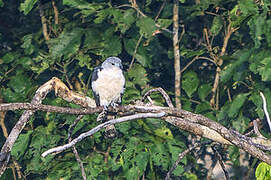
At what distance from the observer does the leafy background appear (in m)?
4.45

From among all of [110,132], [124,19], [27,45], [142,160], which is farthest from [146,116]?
[27,45]

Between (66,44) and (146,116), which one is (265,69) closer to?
(146,116)

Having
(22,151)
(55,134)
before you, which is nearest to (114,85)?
(55,134)

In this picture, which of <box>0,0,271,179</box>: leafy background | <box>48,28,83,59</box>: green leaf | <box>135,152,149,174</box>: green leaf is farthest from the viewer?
<box>48,28,83,59</box>: green leaf

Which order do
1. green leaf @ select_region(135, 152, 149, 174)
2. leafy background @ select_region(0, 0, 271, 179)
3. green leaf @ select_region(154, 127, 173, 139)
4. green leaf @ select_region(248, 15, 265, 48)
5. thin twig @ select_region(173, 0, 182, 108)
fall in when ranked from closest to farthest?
1. green leaf @ select_region(135, 152, 149, 174)
2. green leaf @ select_region(248, 15, 265, 48)
3. leafy background @ select_region(0, 0, 271, 179)
4. green leaf @ select_region(154, 127, 173, 139)
5. thin twig @ select_region(173, 0, 182, 108)

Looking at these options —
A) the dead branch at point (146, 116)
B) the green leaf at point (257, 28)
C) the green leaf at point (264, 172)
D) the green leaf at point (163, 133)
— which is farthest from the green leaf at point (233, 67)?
the green leaf at point (264, 172)

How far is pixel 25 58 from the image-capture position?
5.04 metres

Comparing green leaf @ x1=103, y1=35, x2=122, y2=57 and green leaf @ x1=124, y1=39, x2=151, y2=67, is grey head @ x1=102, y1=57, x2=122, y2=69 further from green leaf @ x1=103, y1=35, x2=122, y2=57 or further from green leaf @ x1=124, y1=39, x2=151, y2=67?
green leaf @ x1=124, y1=39, x2=151, y2=67

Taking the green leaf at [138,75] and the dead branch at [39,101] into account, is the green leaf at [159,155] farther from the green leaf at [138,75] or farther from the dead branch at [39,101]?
the dead branch at [39,101]

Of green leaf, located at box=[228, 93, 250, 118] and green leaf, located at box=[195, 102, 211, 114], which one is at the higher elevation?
green leaf, located at box=[228, 93, 250, 118]

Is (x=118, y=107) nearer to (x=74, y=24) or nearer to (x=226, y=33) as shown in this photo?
(x=74, y=24)

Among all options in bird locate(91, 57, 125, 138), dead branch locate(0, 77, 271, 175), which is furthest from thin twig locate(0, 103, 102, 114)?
bird locate(91, 57, 125, 138)

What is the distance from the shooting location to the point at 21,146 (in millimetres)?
4547

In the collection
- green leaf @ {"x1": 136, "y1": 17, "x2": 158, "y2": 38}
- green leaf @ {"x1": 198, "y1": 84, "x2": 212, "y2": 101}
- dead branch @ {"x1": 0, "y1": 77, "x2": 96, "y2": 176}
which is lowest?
green leaf @ {"x1": 198, "y1": 84, "x2": 212, "y2": 101}
